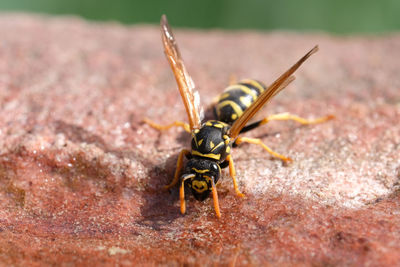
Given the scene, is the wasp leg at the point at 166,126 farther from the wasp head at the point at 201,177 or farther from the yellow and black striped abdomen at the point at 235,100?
the wasp head at the point at 201,177

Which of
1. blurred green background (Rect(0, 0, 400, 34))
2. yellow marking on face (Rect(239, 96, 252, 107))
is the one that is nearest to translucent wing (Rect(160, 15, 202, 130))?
yellow marking on face (Rect(239, 96, 252, 107))

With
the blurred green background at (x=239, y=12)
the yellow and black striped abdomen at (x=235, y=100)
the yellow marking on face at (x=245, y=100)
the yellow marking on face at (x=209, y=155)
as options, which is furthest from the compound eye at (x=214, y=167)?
the blurred green background at (x=239, y=12)

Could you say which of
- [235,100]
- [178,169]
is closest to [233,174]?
[178,169]

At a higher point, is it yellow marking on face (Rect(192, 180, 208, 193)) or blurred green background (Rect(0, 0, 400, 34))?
blurred green background (Rect(0, 0, 400, 34))

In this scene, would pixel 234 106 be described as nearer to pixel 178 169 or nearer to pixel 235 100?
pixel 235 100

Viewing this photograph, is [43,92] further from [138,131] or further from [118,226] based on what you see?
[118,226]

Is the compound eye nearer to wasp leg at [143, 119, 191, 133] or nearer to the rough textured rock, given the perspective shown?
the rough textured rock

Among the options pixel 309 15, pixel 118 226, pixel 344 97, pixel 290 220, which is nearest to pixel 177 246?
pixel 118 226
